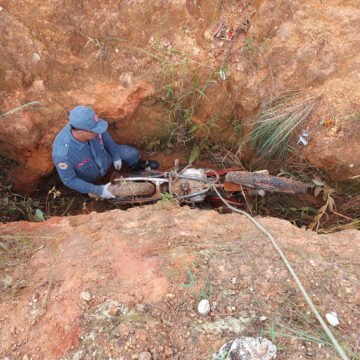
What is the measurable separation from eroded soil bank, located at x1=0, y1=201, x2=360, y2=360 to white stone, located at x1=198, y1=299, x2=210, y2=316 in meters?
0.04

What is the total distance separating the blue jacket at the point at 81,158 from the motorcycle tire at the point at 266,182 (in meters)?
1.66

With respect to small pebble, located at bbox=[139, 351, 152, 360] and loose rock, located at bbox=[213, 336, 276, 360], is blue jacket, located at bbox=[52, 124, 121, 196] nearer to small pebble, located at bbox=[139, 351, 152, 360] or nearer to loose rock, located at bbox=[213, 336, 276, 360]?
small pebble, located at bbox=[139, 351, 152, 360]

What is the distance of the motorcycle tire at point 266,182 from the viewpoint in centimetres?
247

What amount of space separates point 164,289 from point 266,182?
1.51 metres

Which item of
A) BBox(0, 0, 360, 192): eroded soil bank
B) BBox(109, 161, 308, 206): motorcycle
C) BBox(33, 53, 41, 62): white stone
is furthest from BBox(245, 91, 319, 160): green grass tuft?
BBox(33, 53, 41, 62): white stone

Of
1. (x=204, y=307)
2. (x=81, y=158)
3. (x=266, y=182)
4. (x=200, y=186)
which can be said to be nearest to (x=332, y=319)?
(x=204, y=307)

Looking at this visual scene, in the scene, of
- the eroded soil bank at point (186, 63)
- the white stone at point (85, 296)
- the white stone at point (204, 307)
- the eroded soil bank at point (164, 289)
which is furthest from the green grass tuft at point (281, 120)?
the white stone at point (85, 296)

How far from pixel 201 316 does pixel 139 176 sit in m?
2.22

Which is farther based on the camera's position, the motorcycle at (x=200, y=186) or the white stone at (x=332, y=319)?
the motorcycle at (x=200, y=186)

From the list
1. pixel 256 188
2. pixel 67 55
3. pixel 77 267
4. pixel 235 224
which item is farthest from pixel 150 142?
pixel 77 267

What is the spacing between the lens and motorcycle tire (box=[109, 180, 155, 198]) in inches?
116

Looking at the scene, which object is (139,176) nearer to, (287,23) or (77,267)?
(77,267)

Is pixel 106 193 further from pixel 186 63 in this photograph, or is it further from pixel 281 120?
pixel 281 120

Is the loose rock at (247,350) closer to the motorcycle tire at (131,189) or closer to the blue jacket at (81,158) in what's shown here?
the motorcycle tire at (131,189)
